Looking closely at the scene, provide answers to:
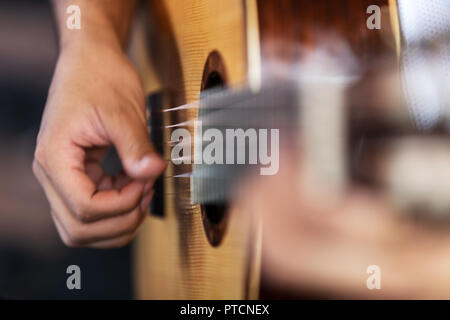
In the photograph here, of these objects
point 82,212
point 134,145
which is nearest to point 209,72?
point 134,145

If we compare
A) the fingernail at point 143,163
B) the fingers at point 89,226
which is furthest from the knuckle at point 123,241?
the fingernail at point 143,163

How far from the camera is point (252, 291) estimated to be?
61 centimetres

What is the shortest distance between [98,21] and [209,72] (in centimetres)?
17

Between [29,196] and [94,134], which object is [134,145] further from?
[29,196]

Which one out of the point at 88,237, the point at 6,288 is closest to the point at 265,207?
the point at 88,237

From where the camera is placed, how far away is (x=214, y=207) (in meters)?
0.62

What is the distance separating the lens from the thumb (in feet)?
2.01

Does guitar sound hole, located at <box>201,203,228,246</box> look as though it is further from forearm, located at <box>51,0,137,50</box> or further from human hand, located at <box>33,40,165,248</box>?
forearm, located at <box>51,0,137,50</box>

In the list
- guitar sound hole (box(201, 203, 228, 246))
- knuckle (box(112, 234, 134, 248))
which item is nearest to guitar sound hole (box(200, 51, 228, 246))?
guitar sound hole (box(201, 203, 228, 246))

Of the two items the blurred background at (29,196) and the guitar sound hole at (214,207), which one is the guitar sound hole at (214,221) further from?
the blurred background at (29,196)

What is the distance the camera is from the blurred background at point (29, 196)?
631mm

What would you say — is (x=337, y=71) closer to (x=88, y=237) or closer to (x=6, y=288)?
(x=88, y=237)

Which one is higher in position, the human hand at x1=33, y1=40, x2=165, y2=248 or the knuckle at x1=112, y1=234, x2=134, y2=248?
the human hand at x1=33, y1=40, x2=165, y2=248
